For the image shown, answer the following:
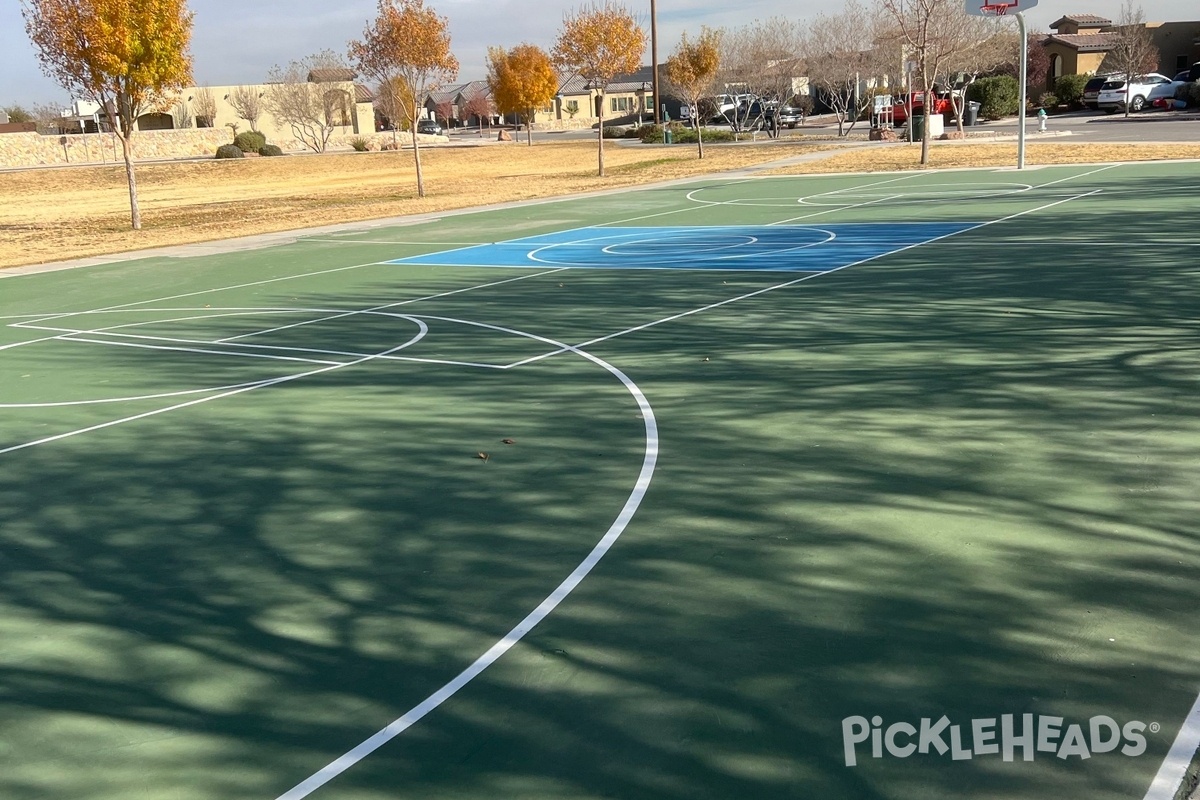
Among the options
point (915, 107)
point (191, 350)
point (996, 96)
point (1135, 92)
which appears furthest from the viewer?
point (996, 96)

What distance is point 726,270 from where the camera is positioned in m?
16.2

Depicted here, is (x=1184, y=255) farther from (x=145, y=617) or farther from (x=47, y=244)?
(x=47, y=244)

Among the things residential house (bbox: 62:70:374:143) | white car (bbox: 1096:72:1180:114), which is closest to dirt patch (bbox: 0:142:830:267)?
residential house (bbox: 62:70:374:143)

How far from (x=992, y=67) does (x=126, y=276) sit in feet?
193

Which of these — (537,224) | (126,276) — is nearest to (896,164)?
(537,224)

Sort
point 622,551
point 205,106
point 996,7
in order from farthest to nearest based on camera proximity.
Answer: point 205,106, point 996,7, point 622,551

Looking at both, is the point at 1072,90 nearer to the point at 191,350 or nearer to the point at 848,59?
the point at 848,59

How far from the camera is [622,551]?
6.12 meters

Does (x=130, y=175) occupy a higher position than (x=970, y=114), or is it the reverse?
(x=970, y=114)

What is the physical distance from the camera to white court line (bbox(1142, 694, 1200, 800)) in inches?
149

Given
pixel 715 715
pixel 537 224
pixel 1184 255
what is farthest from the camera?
pixel 537 224

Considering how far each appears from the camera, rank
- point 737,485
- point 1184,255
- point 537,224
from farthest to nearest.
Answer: point 537,224 < point 1184,255 < point 737,485

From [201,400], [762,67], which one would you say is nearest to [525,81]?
[762,67]

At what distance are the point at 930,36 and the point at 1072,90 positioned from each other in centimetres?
2932
